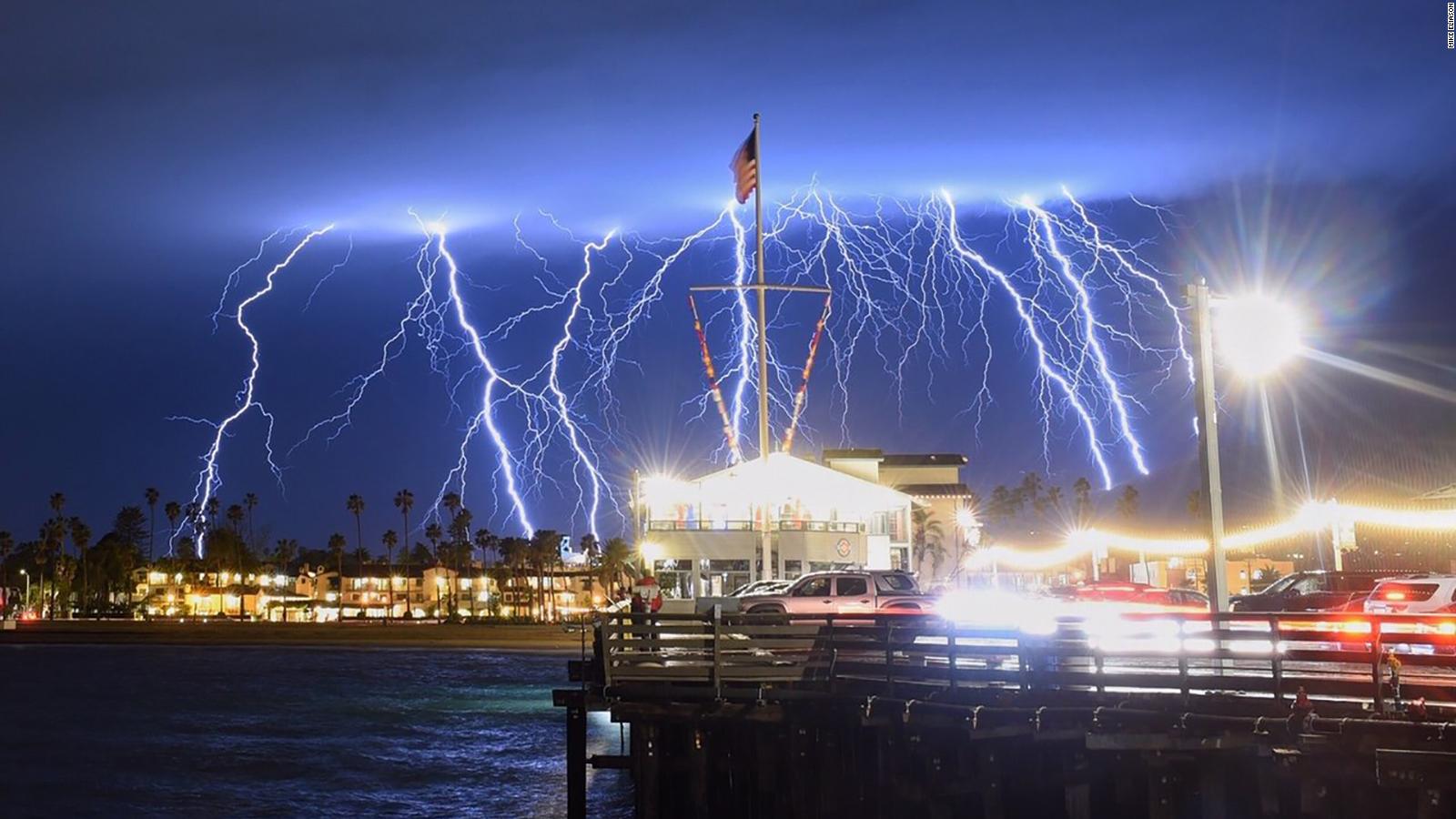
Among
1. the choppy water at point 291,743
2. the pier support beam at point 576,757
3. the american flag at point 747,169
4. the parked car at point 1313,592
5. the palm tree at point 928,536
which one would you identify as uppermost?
the american flag at point 747,169

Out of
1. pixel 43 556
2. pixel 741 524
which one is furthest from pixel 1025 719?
pixel 43 556

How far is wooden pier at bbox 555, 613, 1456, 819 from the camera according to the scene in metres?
13.5

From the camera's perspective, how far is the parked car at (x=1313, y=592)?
33.6 meters

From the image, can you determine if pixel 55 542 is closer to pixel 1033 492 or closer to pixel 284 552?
pixel 284 552

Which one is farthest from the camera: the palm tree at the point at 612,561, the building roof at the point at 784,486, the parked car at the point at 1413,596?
the palm tree at the point at 612,561

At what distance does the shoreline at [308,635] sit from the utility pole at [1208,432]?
72742 millimetres

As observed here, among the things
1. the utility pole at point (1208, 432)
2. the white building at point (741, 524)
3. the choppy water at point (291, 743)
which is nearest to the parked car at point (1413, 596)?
the utility pole at point (1208, 432)

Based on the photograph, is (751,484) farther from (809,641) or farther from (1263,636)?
(1263,636)

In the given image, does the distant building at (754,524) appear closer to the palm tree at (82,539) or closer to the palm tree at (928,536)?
the palm tree at (928,536)

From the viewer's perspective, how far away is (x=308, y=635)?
113m

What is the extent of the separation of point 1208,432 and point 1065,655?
144 inches

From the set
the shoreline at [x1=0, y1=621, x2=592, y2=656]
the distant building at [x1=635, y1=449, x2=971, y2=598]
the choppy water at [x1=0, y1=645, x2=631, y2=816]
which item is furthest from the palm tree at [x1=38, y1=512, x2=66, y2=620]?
the distant building at [x1=635, y1=449, x2=971, y2=598]

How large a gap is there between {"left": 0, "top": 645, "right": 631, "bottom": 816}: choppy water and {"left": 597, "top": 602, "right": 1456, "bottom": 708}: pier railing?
8905mm

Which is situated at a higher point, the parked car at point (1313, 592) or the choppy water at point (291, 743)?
the parked car at point (1313, 592)
